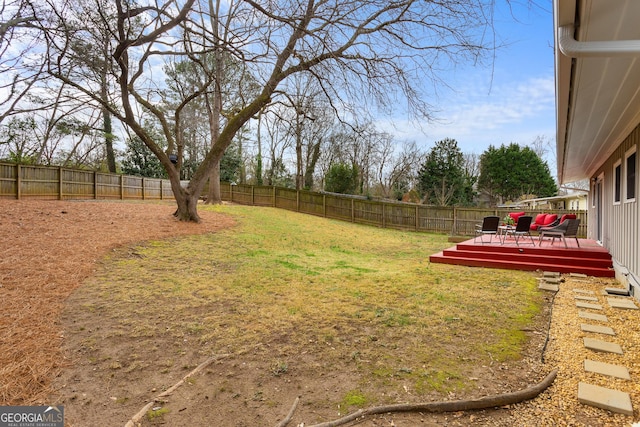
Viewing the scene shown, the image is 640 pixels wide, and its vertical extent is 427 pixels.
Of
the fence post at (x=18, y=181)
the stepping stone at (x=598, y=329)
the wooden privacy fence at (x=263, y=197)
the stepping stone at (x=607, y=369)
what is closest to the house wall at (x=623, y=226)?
the stepping stone at (x=598, y=329)

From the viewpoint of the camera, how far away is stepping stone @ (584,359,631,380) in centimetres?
236

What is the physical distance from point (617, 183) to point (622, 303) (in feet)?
10.8

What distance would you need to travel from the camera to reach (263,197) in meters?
19.5

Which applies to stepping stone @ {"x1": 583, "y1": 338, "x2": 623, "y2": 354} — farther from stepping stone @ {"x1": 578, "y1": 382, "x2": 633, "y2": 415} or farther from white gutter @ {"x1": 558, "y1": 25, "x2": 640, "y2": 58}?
white gutter @ {"x1": 558, "y1": 25, "x2": 640, "y2": 58}

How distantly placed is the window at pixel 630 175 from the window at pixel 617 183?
659mm

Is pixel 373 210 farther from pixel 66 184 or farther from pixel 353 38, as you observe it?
pixel 66 184

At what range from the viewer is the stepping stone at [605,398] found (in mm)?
1956

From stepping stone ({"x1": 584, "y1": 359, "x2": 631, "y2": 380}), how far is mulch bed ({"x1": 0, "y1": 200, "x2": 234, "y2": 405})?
13.6ft

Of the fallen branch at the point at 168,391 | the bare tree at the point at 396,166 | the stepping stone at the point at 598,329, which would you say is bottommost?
the fallen branch at the point at 168,391

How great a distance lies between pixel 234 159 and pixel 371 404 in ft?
78.3

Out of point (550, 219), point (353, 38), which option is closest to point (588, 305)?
point (353, 38)

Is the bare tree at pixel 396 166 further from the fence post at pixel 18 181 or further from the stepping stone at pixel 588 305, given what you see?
the stepping stone at pixel 588 305

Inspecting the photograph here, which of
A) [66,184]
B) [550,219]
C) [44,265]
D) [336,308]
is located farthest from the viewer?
[66,184]

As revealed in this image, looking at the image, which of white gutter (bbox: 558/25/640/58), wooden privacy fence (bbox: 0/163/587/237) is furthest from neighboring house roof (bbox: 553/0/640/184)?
wooden privacy fence (bbox: 0/163/587/237)
